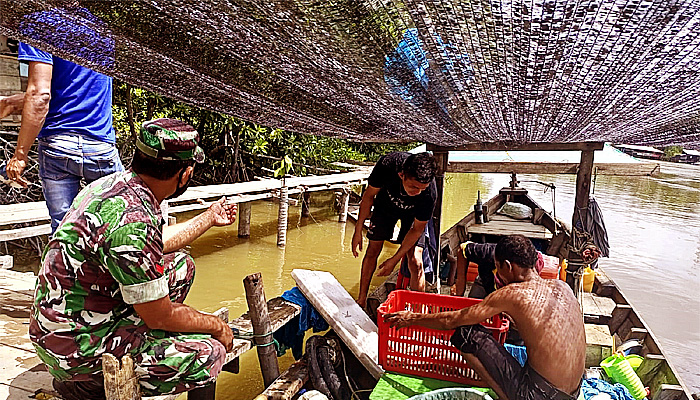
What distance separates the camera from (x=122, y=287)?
6.55 ft

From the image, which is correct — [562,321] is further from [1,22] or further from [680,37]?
[1,22]

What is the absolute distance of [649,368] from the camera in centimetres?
445

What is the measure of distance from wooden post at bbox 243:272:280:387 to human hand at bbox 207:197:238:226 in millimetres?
592

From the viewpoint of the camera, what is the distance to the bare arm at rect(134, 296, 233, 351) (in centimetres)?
206

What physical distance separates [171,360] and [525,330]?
1893 millimetres

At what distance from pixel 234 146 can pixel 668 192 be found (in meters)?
→ 20.1

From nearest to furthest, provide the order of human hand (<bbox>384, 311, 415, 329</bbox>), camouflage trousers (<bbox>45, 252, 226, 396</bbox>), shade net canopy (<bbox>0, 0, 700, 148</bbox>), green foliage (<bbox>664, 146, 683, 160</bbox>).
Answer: shade net canopy (<bbox>0, 0, 700, 148</bbox>) → camouflage trousers (<bbox>45, 252, 226, 396</bbox>) → human hand (<bbox>384, 311, 415, 329</bbox>) → green foliage (<bbox>664, 146, 683, 160</bbox>)

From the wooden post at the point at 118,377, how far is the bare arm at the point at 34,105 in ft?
5.65

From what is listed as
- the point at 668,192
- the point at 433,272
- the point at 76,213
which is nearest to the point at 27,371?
the point at 76,213

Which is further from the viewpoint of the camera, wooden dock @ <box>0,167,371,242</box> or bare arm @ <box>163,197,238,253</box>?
wooden dock @ <box>0,167,371,242</box>

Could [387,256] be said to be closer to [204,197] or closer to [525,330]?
[204,197]

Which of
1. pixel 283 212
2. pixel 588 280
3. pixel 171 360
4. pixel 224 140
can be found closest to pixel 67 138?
pixel 171 360

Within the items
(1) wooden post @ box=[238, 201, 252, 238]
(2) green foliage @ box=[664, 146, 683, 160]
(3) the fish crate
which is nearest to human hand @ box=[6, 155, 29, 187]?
(3) the fish crate

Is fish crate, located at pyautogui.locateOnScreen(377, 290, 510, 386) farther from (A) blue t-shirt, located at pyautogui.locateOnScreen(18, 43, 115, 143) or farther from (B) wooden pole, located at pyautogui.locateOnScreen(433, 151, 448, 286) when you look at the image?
(A) blue t-shirt, located at pyautogui.locateOnScreen(18, 43, 115, 143)
